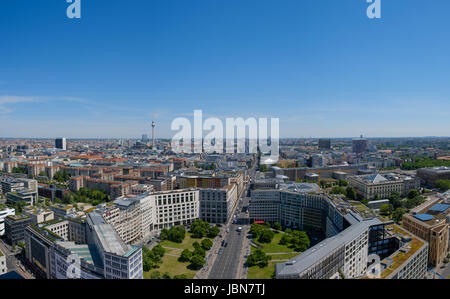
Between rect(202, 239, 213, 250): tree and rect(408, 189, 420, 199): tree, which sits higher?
rect(408, 189, 420, 199): tree

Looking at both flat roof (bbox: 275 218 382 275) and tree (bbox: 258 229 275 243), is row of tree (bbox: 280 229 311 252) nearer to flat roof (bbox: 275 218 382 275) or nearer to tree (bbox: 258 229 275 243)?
tree (bbox: 258 229 275 243)

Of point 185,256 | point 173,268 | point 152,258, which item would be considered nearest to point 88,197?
point 152,258

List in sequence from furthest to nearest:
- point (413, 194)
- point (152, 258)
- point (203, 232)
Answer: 1. point (413, 194)
2. point (203, 232)
3. point (152, 258)

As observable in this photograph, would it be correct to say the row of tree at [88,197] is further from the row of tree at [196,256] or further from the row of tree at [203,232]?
the row of tree at [196,256]

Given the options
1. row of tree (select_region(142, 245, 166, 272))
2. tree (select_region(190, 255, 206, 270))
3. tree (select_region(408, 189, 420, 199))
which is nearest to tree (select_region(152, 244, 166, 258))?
row of tree (select_region(142, 245, 166, 272))

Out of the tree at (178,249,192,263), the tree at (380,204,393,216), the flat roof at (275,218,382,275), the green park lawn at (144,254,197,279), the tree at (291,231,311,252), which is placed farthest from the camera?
the tree at (380,204,393,216)

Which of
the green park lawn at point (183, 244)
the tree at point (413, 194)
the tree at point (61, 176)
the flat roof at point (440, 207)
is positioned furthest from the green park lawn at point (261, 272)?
the tree at point (61, 176)

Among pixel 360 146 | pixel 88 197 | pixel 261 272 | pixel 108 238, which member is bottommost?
pixel 261 272

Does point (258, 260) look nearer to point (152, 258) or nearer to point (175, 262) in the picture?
point (175, 262)

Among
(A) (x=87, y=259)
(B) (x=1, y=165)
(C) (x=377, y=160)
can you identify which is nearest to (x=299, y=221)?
(A) (x=87, y=259)
